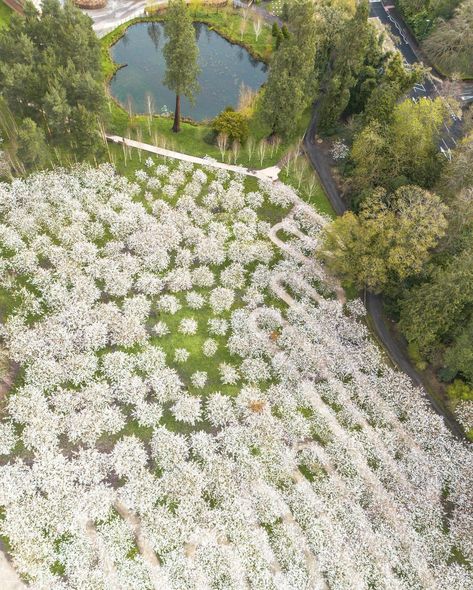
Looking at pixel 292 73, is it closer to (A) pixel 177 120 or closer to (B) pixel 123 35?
(A) pixel 177 120

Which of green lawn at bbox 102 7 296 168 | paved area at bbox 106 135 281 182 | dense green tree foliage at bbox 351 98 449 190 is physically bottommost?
paved area at bbox 106 135 281 182

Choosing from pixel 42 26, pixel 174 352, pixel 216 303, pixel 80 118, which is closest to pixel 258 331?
pixel 216 303

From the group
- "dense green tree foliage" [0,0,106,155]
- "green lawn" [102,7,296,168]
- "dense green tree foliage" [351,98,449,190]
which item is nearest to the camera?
"dense green tree foliage" [0,0,106,155]

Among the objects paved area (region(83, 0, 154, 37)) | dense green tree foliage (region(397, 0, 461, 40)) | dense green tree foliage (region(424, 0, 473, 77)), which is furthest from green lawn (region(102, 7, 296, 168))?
dense green tree foliage (region(397, 0, 461, 40))

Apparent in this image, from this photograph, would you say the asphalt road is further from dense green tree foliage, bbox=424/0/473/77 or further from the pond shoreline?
the pond shoreline

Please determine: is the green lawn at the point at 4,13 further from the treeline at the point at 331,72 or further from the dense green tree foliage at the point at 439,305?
the dense green tree foliage at the point at 439,305

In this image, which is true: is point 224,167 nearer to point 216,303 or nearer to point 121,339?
A: point 216,303

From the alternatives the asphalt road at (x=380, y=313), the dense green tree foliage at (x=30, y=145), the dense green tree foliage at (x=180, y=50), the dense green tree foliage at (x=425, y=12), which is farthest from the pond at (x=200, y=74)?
the dense green tree foliage at (x=425, y=12)
